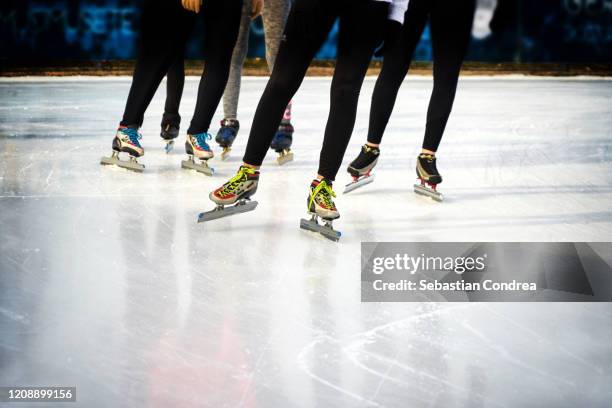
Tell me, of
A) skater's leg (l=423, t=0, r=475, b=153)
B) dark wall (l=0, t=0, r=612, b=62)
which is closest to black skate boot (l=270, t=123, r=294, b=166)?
skater's leg (l=423, t=0, r=475, b=153)

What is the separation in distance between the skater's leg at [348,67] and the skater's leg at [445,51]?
1.67ft

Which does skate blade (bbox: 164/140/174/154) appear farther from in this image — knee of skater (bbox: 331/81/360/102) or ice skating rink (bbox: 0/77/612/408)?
knee of skater (bbox: 331/81/360/102)

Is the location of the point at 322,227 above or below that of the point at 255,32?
above

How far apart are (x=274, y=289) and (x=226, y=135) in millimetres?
1885

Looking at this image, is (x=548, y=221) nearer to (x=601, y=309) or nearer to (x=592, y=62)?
(x=601, y=309)

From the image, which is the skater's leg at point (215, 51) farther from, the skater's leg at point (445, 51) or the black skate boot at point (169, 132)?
the skater's leg at point (445, 51)

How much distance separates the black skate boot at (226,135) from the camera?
13.1 feet

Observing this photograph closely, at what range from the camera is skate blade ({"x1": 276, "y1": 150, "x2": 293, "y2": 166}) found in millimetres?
3973

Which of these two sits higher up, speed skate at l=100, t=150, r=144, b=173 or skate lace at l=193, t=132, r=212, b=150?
skate lace at l=193, t=132, r=212, b=150

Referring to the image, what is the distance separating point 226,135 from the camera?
400cm

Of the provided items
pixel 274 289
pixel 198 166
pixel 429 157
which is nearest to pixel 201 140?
pixel 198 166

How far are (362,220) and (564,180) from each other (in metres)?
1.12

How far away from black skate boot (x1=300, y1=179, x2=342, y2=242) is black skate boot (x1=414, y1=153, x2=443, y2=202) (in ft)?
2.03

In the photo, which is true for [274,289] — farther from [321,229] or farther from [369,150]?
[369,150]
